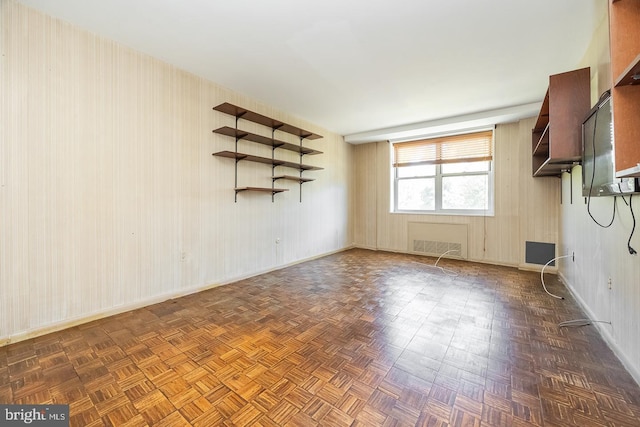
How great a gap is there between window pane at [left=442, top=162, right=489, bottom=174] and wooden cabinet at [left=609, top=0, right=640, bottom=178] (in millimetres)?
4208

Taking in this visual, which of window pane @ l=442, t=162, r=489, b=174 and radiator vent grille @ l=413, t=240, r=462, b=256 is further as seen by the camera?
radiator vent grille @ l=413, t=240, r=462, b=256

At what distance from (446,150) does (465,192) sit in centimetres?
88

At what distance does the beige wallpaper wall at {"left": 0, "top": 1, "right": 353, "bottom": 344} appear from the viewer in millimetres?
2018

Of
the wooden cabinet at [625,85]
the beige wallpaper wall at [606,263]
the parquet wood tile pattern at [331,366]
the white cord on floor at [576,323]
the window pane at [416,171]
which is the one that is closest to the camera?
the wooden cabinet at [625,85]

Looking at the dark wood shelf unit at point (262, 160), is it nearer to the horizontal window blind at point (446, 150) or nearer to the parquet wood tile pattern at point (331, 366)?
the parquet wood tile pattern at point (331, 366)

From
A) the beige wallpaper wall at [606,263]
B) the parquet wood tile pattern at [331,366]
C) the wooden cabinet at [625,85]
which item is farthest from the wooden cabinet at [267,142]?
the beige wallpaper wall at [606,263]

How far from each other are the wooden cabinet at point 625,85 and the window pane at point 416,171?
4.44 metres

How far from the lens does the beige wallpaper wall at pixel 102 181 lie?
2.02 meters

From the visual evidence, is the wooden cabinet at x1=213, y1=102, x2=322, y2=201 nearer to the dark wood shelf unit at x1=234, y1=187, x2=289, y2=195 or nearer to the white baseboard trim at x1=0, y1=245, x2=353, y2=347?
the dark wood shelf unit at x1=234, y1=187, x2=289, y2=195

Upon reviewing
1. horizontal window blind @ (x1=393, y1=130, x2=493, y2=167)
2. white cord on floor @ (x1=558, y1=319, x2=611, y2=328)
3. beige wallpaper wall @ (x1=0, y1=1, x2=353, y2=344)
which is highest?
horizontal window blind @ (x1=393, y1=130, x2=493, y2=167)

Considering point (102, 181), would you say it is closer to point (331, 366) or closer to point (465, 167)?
point (331, 366)

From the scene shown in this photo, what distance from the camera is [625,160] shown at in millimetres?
999

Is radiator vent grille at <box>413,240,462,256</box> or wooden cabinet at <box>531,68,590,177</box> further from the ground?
wooden cabinet at <box>531,68,590,177</box>

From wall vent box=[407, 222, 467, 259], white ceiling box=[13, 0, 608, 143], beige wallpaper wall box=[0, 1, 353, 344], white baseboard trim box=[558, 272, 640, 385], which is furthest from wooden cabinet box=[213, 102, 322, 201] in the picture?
white baseboard trim box=[558, 272, 640, 385]
